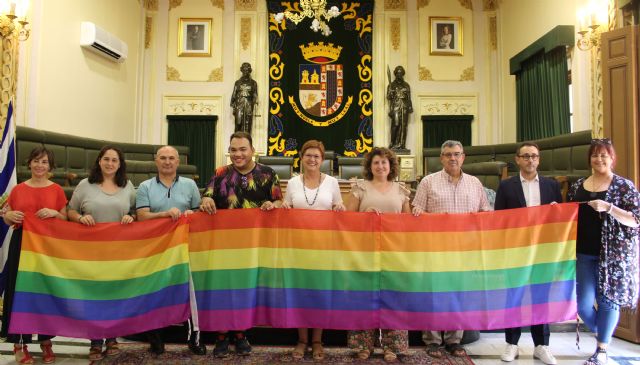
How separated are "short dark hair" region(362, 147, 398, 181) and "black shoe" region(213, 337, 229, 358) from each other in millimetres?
1395

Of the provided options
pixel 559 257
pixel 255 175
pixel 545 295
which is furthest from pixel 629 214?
pixel 255 175

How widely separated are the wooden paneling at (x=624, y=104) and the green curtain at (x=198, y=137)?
6.75 m

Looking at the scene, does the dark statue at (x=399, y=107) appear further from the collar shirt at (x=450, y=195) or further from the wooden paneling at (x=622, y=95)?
the collar shirt at (x=450, y=195)

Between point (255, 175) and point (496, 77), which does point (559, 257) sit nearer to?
point (255, 175)

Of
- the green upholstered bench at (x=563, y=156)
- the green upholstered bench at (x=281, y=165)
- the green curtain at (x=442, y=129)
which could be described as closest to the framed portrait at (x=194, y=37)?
the green upholstered bench at (x=281, y=165)

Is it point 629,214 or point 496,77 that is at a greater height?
point 496,77

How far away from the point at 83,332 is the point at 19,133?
335 centimetres

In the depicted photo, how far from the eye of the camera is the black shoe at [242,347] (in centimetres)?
268

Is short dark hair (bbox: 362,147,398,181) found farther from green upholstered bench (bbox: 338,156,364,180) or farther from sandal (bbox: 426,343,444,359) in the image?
green upholstered bench (bbox: 338,156,364,180)

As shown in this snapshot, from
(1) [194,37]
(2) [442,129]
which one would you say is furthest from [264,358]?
(1) [194,37]

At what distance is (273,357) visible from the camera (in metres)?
2.67

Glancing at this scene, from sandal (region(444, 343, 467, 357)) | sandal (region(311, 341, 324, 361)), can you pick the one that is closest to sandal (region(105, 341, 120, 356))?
sandal (region(311, 341, 324, 361))

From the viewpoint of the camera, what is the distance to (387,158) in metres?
2.66

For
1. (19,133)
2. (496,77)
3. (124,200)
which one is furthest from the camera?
(496,77)
